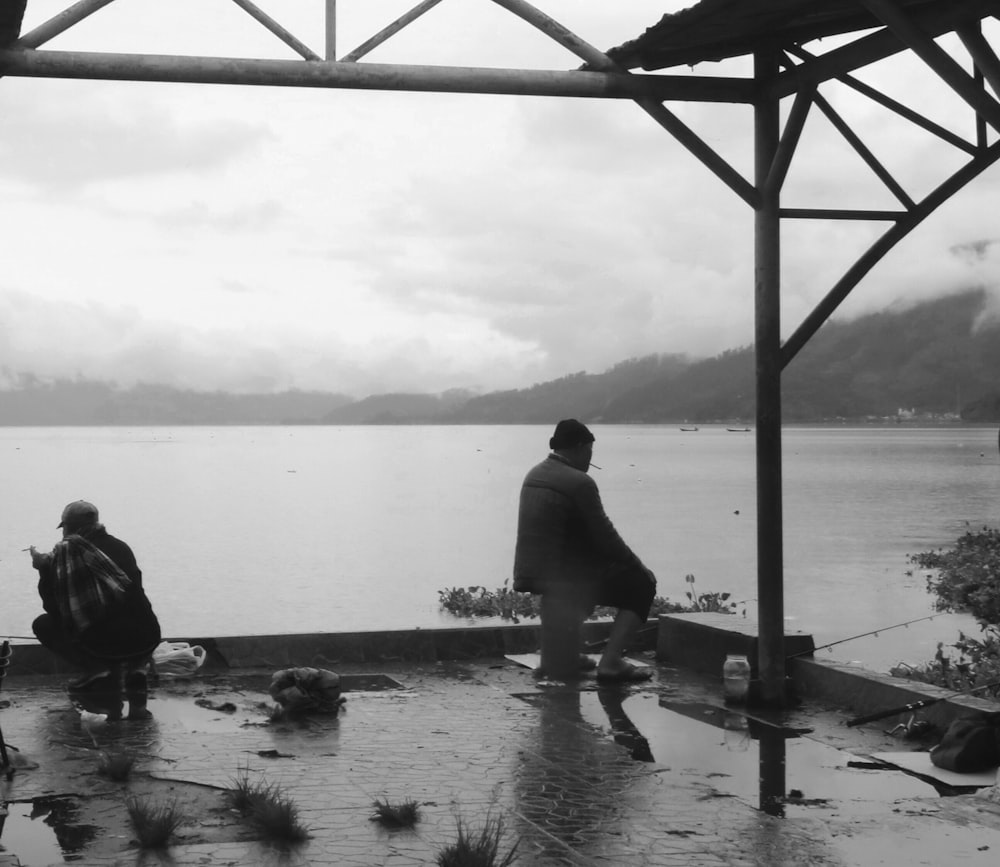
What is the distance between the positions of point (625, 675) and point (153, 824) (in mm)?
4509

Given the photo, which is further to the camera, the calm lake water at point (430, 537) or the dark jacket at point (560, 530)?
the calm lake water at point (430, 537)

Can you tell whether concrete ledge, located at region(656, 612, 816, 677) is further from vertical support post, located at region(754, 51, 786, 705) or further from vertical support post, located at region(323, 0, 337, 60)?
vertical support post, located at region(323, 0, 337, 60)

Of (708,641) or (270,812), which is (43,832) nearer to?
(270,812)

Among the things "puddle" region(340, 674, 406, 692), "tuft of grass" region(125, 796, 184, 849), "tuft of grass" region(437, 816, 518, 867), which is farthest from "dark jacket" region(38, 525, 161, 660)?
"tuft of grass" region(437, 816, 518, 867)

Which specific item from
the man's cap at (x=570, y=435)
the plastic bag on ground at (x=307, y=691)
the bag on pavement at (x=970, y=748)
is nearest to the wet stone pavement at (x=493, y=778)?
the plastic bag on ground at (x=307, y=691)

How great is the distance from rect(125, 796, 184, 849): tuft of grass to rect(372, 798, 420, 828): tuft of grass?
2.60ft

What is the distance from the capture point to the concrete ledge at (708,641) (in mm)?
9328

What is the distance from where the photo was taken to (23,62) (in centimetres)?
744

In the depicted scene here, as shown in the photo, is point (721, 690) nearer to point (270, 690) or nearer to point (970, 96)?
point (270, 690)

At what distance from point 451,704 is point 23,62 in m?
4.39

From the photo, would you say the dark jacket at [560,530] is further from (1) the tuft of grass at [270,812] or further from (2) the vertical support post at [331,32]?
(1) the tuft of grass at [270,812]

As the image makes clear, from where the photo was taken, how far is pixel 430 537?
53.1 m

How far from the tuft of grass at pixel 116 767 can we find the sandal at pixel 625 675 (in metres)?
3.50

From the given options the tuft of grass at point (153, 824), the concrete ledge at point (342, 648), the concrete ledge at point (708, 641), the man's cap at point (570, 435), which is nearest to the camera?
the tuft of grass at point (153, 824)
